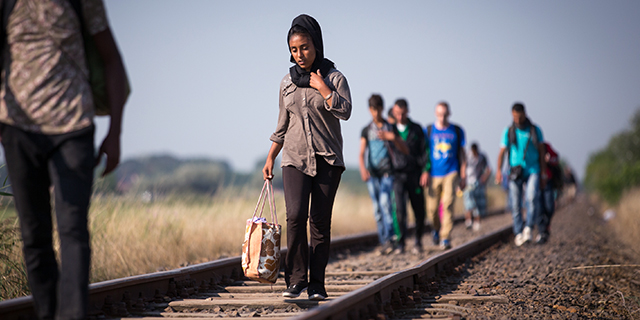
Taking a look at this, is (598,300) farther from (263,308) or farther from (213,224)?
(213,224)

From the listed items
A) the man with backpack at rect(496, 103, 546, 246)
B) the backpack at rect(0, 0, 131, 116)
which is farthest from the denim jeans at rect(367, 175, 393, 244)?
the backpack at rect(0, 0, 131, 116)

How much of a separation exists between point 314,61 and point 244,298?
1.98 meters

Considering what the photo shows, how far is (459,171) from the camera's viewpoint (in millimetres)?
10250

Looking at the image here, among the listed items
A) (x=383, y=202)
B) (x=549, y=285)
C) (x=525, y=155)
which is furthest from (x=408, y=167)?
(x=549, y=285)

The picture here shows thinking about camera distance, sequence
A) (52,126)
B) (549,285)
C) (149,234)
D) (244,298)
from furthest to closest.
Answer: (149,234) → (549,285) → (244,298) → (52,126)

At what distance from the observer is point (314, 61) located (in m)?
4.80

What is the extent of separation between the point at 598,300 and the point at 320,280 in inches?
103

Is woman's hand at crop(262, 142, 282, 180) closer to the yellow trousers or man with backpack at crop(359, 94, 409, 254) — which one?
man with backpack at crop(359, 94, 409, 254)

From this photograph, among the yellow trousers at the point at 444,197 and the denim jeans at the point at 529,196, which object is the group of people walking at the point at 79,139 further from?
the denim jeans at the point at 529,196

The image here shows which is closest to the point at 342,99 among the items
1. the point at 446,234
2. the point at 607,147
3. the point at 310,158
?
the point at 310,158

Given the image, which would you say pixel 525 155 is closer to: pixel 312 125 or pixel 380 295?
pixel 380 295

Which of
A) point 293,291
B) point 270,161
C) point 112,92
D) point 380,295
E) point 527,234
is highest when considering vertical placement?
point 112,92

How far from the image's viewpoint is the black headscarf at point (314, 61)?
15.1ft

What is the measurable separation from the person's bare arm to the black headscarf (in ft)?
5.19
